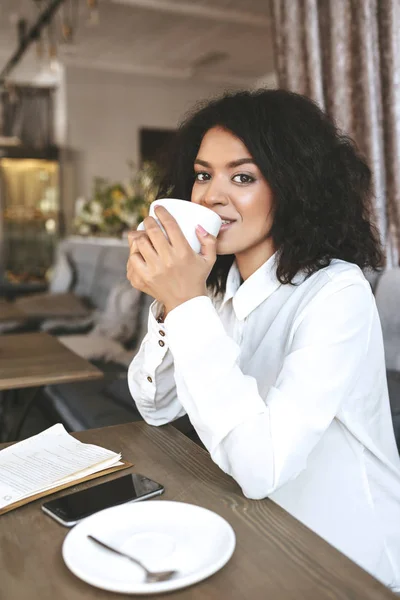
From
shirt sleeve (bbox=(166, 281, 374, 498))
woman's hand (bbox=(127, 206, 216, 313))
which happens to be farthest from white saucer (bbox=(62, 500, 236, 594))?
woman's hand (bbox=(127, 206, 216, 313))

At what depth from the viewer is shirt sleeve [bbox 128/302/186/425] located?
4.07 ft

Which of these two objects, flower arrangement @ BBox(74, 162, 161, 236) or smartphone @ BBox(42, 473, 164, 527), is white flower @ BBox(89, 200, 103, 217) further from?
smartphone @ BBox(42, 473, 164, 527)

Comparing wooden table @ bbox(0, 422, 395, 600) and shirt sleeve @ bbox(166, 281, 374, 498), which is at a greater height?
shirt sleeve @ bbox(166, 281, 374, 498)

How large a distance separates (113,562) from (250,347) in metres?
0.64

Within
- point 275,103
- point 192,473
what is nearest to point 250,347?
point 192,473

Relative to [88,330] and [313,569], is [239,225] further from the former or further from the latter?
[88,330]

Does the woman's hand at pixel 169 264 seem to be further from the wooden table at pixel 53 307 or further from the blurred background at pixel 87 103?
the blurred background at pixel 87 103

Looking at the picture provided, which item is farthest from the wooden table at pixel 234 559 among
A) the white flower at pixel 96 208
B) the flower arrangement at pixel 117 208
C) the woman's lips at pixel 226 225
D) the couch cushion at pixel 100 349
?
the white flower at pixel 96 208

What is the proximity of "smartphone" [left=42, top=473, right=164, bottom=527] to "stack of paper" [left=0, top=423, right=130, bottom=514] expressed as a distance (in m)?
0.06

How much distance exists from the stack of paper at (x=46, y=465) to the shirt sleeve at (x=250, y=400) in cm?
20

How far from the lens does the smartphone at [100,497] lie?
2.71 ft

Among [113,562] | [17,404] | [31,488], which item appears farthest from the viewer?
[17,404]

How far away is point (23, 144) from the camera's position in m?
7.72

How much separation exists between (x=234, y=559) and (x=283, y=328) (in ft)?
1.79
